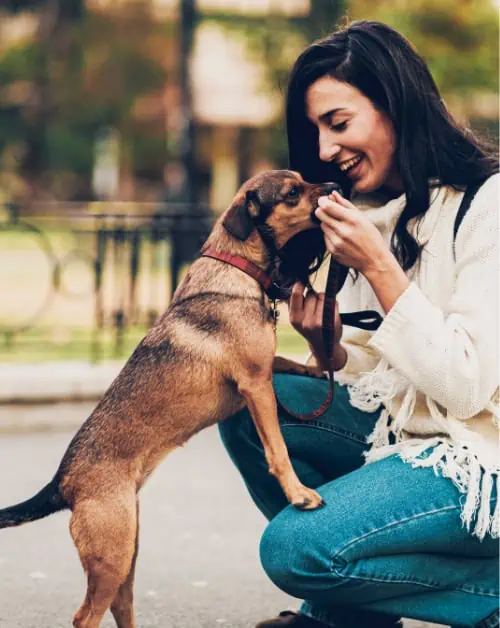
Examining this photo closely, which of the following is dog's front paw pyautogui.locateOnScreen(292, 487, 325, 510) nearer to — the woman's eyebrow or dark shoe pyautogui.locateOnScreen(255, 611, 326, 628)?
dark shoe pyautogui.locateOnScreen(255, 611, 326, 628)

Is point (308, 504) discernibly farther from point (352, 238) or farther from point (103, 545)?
point (352, 238)

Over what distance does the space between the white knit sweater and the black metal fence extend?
15.4 feet

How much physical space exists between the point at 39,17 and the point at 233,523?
2752 cm

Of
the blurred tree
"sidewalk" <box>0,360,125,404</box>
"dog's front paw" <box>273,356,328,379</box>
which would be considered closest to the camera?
"dog's front paw" <box>273,356,328,379</box>

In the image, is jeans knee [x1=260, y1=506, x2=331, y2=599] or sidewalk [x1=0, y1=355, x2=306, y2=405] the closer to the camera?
jeans knee [x1=260, y1=506, x2=331, y2=599]

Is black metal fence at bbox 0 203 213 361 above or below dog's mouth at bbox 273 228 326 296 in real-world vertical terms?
below

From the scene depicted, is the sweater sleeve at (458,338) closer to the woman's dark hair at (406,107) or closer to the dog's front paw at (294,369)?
the woman's dark hair at (406,107)

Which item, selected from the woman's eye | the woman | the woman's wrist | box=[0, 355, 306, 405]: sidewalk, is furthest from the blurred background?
the woman's wrist

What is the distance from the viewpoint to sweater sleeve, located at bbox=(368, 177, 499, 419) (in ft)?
9.74

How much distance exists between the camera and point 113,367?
299 inches

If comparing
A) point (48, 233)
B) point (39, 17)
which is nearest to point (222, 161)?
point (39, 17)

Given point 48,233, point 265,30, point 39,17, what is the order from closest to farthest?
point 48,233
point 265,30
point 39,17

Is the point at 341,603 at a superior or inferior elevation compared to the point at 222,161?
superior

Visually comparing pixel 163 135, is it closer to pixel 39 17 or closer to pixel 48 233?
pixel 39 17
